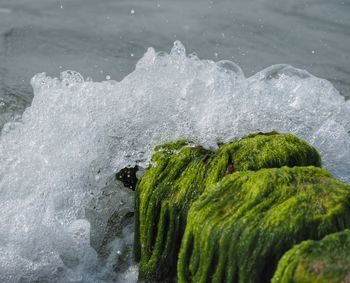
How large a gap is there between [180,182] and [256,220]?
737 mm

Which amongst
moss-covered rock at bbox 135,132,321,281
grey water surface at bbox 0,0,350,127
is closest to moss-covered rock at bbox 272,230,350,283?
→ moss-covered rock at bbox 135,132,321,281

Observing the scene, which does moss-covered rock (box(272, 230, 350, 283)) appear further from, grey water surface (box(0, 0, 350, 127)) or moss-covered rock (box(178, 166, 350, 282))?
grey water surface (box(0, 0, 350, 127))

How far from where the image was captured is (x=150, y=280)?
372 centimetres

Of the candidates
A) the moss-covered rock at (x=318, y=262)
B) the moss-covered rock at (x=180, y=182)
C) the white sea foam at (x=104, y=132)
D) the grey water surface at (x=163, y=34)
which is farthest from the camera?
the grey water surface at (x=163, y=34)

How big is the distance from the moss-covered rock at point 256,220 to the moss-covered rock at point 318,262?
0.62 feet

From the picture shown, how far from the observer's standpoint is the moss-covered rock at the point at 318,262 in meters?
2.60

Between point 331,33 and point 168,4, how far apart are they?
2121 mm

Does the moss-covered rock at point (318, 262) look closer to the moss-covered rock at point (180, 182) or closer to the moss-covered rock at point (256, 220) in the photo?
the moss-covered rock at point (256, 220)

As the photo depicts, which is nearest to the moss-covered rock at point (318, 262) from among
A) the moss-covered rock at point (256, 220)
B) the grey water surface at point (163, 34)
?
the moss-covered rock at point (256, 220)

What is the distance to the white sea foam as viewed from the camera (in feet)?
13.1

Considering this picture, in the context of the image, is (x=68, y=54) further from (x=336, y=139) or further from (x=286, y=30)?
(x=336, y=139)

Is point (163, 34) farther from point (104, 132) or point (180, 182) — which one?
point (180, 182)

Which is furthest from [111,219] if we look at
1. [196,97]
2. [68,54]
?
[68,54]

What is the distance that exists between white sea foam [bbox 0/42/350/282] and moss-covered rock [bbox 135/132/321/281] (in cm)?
28
